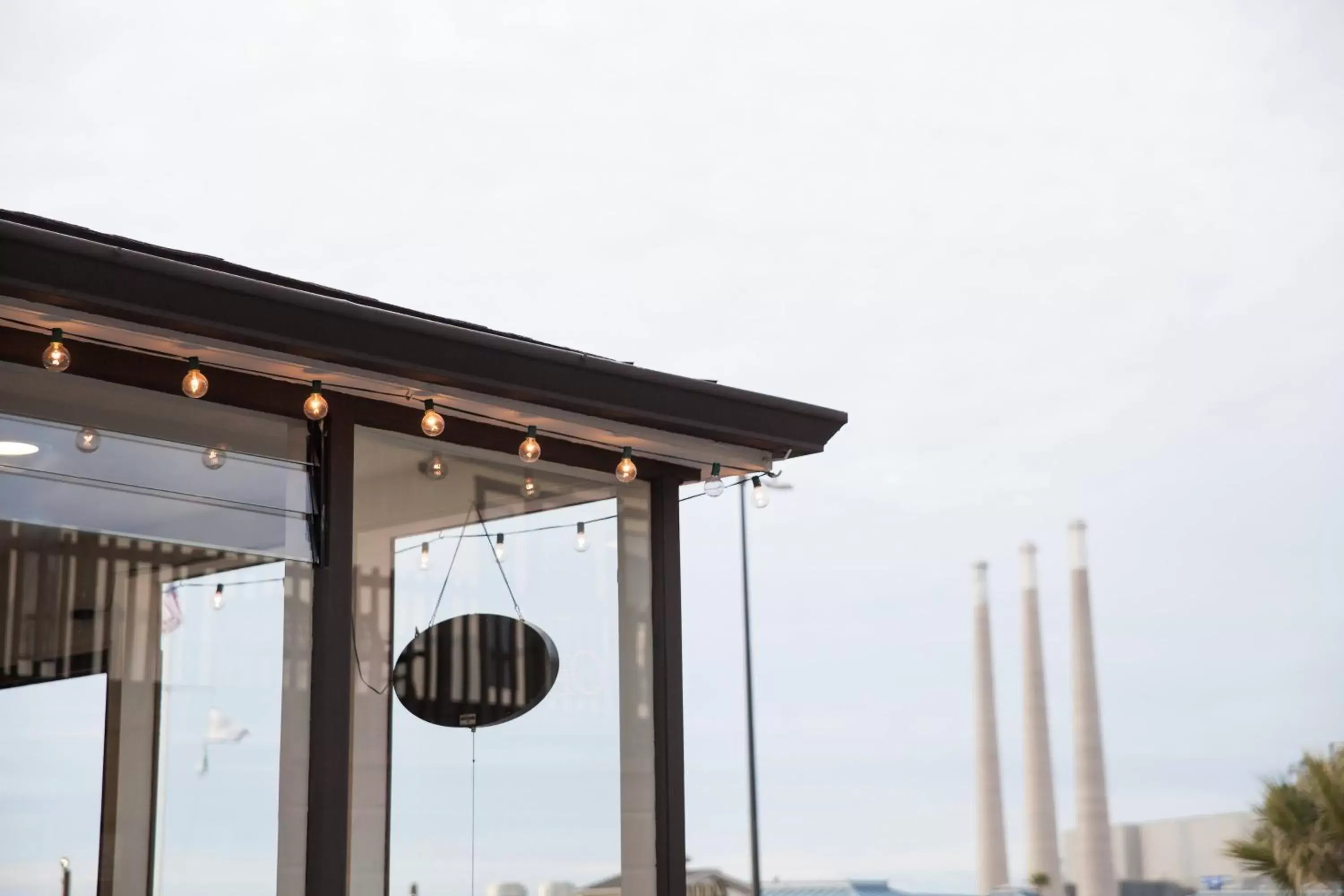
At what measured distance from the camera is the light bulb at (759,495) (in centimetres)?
509

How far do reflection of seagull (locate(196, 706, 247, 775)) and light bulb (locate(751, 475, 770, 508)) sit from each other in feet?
5.83

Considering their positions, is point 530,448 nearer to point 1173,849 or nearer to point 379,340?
point 379,340

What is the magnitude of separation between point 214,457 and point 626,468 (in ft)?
4.59

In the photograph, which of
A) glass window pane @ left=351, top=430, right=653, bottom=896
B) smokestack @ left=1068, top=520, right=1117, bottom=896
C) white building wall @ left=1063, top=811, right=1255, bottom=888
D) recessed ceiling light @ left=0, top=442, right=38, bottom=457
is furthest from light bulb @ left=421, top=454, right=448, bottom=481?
smokestack @ left=1068, top=520, right=1117, bottom=896

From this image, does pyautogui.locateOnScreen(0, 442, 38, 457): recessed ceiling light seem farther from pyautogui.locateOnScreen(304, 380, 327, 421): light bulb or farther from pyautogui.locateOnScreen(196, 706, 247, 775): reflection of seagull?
pyautogui.locateOnScreen(196, 706, 247, 775): reflection of seagull

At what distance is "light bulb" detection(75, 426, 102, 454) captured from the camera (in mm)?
4047

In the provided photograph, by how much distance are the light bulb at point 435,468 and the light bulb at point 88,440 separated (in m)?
1.05

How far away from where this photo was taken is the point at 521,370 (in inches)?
180

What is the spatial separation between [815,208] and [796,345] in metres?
4.31

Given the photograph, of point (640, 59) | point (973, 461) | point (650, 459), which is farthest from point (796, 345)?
point (650, 459)

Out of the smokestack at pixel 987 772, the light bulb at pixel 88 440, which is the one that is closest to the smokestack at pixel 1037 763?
the smokestack at pixel 987 772

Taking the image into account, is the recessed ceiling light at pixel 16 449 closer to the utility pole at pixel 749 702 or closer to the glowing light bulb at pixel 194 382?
the glowing light bulb at pixel 194 382

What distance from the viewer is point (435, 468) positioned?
486 centimetres

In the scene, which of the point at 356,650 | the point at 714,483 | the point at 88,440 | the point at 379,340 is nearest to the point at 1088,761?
the point at 714,483
